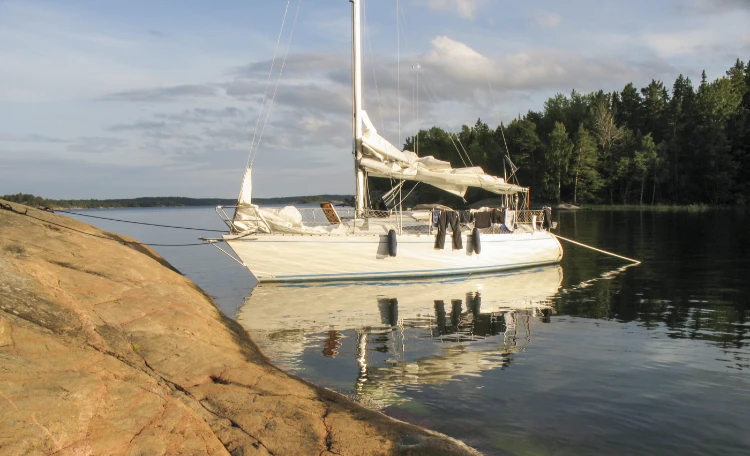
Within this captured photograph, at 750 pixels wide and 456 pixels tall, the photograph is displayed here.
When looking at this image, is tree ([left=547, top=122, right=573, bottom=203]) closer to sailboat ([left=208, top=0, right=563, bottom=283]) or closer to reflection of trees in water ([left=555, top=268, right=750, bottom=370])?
sailboat ([left=208, top=0, right=563, bottom=283])

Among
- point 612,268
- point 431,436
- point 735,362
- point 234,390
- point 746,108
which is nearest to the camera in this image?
point 431,436

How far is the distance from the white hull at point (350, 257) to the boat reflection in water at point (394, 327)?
0.48 meters

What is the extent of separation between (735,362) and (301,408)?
345 inches

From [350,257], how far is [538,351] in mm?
10435

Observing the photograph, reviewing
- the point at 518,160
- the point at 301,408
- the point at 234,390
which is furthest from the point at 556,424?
the point at 518,160

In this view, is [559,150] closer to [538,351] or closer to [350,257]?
[350,257]

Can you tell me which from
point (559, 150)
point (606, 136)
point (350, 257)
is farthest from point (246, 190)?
point (606, 136)

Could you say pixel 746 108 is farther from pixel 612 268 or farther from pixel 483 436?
pixel 483 436

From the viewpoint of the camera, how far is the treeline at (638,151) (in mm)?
84188

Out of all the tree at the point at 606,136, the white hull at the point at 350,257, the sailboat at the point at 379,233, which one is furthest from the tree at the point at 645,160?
the white hull at the point at 350,257

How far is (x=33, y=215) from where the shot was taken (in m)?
12.7

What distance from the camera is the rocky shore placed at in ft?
19.0

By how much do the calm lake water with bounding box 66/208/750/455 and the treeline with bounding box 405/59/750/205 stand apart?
2415 inches

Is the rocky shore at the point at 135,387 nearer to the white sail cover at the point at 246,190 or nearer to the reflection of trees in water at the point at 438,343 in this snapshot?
the reflection of trees in water at the point at 438,343
